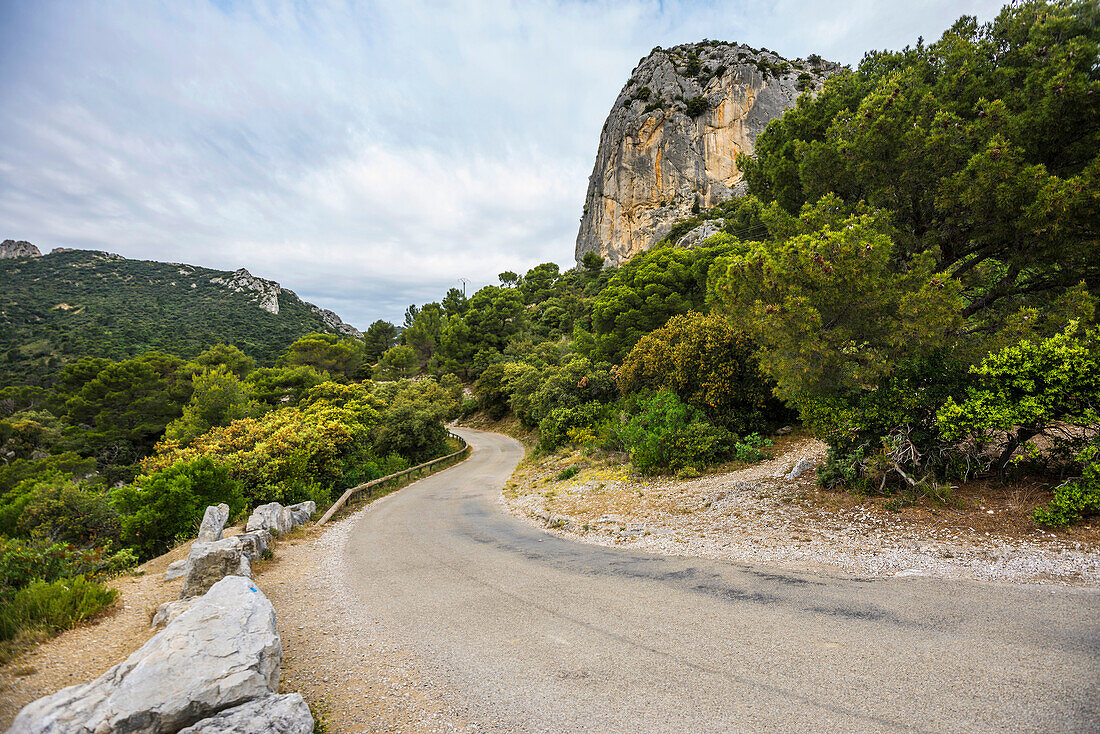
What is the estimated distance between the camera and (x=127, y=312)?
66375 mm

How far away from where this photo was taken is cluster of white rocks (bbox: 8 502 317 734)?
269cm

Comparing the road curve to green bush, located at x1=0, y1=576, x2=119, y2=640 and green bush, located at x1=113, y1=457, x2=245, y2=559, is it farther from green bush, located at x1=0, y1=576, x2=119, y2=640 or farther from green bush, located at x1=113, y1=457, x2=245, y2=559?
green bush, located at x1=113, y1=457, x2=245, y2=559

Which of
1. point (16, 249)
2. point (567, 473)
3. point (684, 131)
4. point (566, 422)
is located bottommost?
point (567, 473)

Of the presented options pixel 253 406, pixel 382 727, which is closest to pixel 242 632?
pixel 382 727

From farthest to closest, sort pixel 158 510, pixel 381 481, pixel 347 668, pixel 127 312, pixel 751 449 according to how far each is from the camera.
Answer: pixel 127 312, pixel 381 481, pixel 751 449, pixel 158 510, pixel 347 668

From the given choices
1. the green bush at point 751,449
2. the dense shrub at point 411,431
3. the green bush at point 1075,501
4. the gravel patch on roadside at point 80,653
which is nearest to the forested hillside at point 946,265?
the green bush at point 1075,501

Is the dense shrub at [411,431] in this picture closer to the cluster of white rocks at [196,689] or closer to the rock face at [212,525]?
the rock face at [212,525]

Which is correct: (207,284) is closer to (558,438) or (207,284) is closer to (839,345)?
(558,438)

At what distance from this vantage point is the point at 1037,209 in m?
6.42

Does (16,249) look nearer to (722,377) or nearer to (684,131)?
(684,131)

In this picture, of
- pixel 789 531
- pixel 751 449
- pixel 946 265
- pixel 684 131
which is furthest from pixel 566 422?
pixel 684 131

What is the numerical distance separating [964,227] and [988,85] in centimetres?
281

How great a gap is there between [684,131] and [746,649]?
69.8 m

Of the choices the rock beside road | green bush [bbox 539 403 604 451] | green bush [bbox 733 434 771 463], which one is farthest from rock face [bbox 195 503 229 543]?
green bush [bbox 539 403 604 451]
